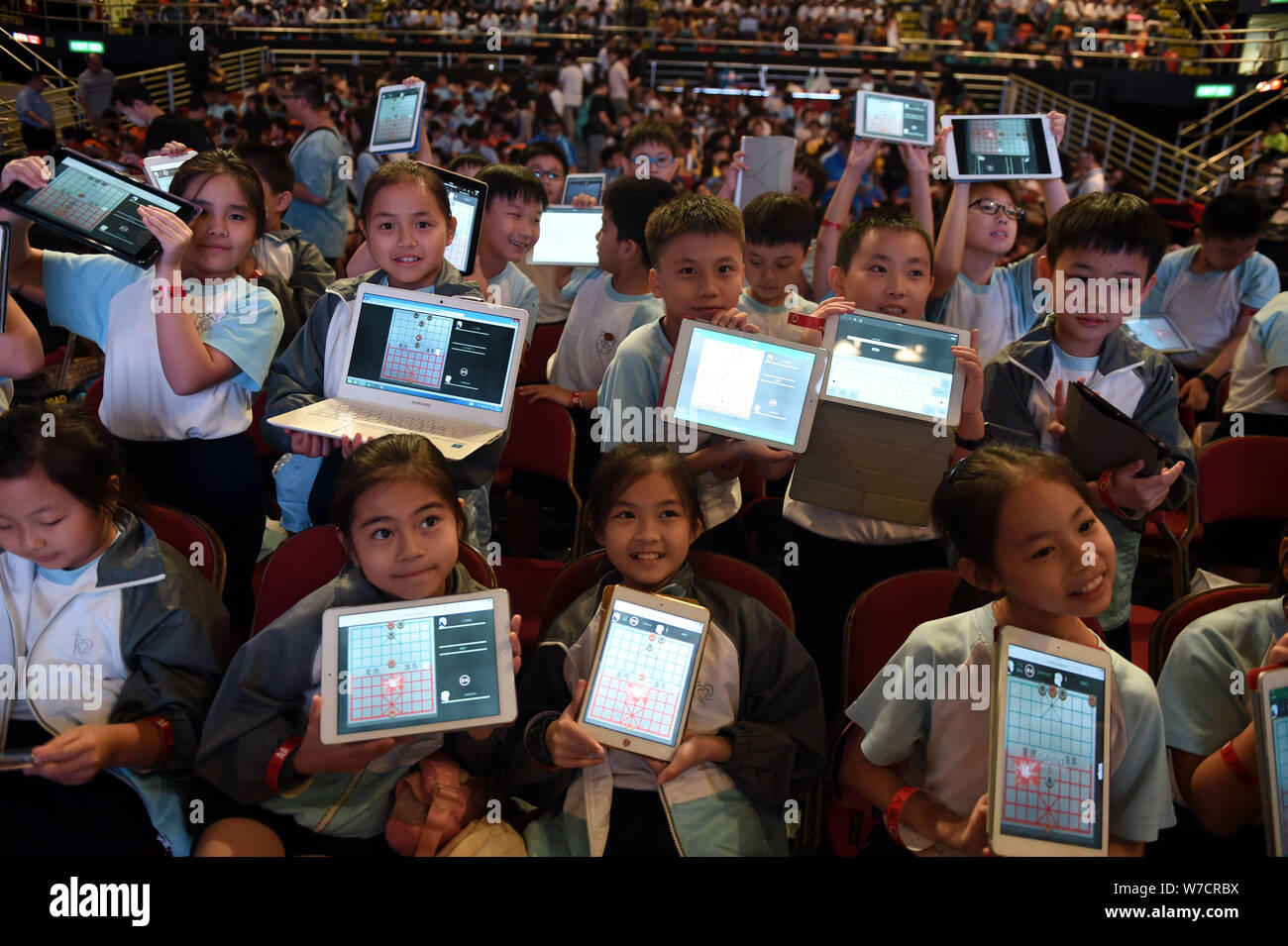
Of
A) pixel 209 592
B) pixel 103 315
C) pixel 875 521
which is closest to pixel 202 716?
pixel 209 592

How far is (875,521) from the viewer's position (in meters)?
2.46

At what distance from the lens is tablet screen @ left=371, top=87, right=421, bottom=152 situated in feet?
14.0

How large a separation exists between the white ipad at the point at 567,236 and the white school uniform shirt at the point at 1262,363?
8.97 feet

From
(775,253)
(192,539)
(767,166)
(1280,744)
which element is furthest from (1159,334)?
(192,539)

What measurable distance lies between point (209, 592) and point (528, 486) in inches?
56.3

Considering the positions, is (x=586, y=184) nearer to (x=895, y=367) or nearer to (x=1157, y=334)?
(x=1157, y=334)

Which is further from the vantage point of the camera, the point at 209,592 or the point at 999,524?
the point at 209,592

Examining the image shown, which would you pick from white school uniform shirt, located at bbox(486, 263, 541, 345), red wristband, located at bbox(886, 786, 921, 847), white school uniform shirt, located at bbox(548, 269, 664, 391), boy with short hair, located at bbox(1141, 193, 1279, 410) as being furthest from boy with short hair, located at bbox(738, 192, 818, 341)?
boy with short hair, located at bbox(1141, 193, 1279, 410)

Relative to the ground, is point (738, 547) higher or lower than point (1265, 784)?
lower

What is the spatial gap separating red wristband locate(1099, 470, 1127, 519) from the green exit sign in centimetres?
1445

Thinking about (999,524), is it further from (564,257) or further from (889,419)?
(564,257)

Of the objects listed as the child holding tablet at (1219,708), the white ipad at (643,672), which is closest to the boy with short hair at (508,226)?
the white ipad at (643,672)

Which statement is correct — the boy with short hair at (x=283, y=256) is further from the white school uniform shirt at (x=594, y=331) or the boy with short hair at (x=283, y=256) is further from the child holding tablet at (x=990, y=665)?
the child holding tablet at (x=990, y=665)

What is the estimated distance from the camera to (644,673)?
5.82 ft
